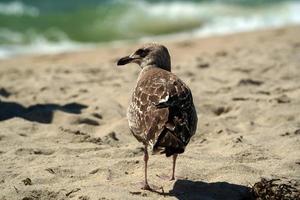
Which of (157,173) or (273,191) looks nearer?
(273,191)

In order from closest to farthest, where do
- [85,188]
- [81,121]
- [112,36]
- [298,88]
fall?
[85,188] < [81,121] < [298,88] < [112,36]

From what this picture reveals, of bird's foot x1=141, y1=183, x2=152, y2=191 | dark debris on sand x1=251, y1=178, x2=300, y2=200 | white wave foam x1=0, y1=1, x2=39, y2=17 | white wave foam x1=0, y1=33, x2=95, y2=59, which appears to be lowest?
white wave foam x1=0, y1=33, x2=95, y2=59

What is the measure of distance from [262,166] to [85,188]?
1.50m

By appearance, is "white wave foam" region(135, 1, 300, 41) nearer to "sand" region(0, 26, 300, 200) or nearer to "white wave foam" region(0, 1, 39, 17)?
"white wave foam" region(0, 1, 39, 17)

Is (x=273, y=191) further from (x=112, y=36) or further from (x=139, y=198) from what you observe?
(x=112, y=36)

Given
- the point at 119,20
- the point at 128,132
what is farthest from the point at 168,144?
the point at 119,20

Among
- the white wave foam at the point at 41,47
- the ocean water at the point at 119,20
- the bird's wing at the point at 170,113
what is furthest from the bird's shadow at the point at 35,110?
the ocean water at the point at 119,20

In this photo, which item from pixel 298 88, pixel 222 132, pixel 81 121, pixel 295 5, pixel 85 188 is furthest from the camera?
pixel 295 5

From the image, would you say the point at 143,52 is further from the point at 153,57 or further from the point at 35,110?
the point at 35,110

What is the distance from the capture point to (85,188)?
4.62m

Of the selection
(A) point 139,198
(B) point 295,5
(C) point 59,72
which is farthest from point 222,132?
(B) point 295,5

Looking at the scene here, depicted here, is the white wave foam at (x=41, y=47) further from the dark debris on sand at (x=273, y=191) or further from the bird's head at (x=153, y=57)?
the dark debris on sand at (x=273, y=191)

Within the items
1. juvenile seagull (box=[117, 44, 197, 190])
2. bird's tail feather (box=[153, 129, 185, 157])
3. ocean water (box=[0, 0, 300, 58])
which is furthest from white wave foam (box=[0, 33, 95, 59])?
bird's tail feather (box=[153, 129, 185, 157])

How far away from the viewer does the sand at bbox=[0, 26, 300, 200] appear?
4.79 metres
